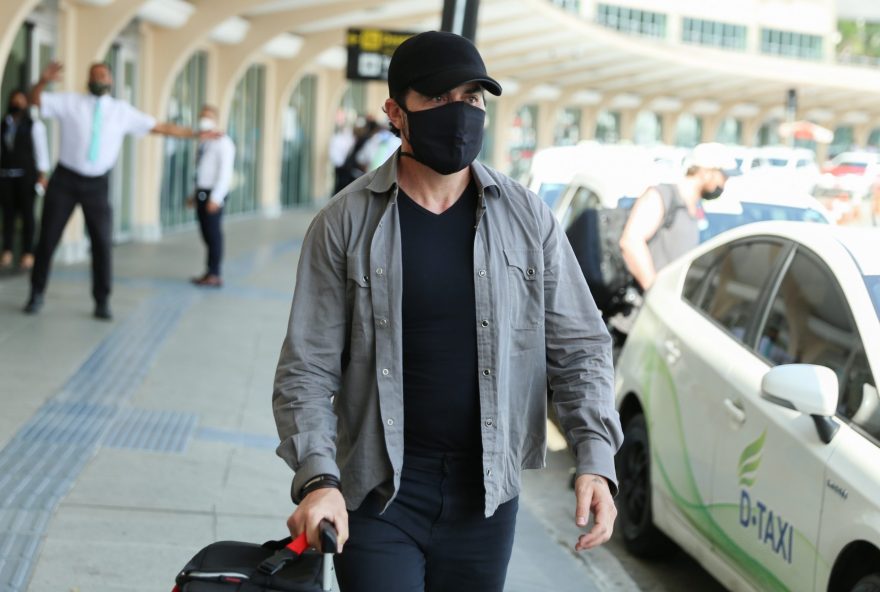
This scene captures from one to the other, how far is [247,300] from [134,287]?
1.14 meters

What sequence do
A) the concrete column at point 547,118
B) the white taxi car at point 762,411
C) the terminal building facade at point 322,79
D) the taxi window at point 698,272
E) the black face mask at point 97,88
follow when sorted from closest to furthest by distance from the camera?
the white taxi car at point 762,411 → the taxi window at point 698,272 → the black face mask at point 97,88 → the terminal building facade at point 322,79 → the concrete column at point 547,118

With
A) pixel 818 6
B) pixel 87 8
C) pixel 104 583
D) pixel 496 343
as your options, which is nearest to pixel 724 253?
pixel 104 583

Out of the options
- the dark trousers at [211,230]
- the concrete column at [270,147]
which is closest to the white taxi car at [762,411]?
the dark trousers at [211,230]

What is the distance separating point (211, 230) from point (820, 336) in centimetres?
955

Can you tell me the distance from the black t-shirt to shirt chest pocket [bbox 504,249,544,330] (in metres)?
0.12

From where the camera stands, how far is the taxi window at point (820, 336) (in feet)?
14.1

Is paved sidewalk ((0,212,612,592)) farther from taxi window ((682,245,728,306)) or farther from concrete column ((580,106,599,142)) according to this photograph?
concrete column ((580,106,599,142))

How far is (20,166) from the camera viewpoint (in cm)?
1305

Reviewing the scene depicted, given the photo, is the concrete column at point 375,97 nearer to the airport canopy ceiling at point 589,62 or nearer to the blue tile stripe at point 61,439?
the airport canopy ceiling at point 589,62

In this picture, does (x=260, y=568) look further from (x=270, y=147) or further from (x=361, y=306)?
(x=270, y=147)

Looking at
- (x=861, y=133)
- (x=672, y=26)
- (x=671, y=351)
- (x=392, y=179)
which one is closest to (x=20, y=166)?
(x=671, y=351)

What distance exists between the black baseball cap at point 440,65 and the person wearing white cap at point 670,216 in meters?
5.07

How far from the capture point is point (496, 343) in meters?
2.75

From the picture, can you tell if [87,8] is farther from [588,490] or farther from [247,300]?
[588,490]
